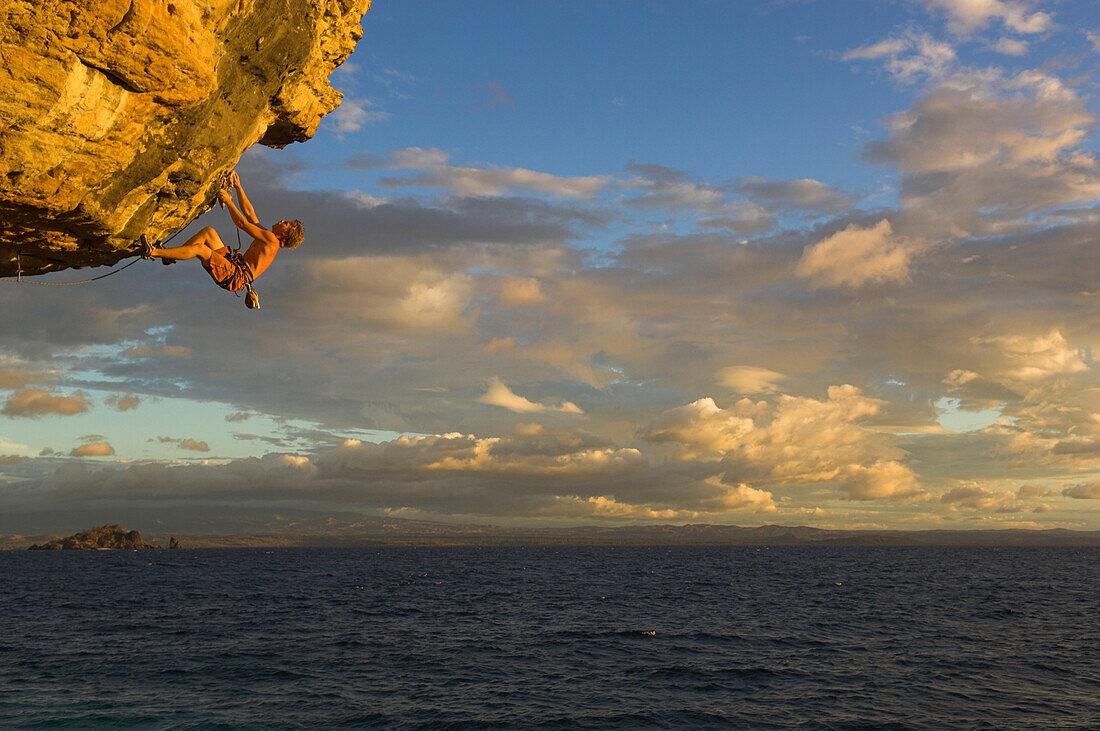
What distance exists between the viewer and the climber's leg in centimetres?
1127

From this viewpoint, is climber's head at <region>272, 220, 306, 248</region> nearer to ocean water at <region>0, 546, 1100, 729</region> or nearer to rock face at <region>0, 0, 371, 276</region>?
rock face at <region>0, 0, 371, 276</region>

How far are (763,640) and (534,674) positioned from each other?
16.6m

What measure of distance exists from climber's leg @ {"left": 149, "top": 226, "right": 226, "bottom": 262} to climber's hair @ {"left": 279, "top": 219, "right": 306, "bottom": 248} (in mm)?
1067

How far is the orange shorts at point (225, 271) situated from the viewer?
39.5 ft

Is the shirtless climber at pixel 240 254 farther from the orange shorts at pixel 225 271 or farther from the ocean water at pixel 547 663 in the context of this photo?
the ocean water at pixel 547 663

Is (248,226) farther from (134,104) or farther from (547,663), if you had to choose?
(547,663)

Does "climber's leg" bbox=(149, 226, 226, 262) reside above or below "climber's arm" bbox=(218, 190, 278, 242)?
below

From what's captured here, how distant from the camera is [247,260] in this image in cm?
1246

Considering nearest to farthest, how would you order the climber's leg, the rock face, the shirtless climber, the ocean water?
the rock face → the climber's leg → the shirtless climber → the ocean water

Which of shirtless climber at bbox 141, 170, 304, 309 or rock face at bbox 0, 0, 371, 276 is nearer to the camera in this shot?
rock face at bbox 0, 0, 371, 276

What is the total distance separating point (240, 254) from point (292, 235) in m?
0.97

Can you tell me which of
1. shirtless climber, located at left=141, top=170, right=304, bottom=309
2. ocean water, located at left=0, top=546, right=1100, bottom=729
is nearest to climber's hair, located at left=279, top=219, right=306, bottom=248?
shirtless climber, located at left=141, top=170, right=304, bottom=309

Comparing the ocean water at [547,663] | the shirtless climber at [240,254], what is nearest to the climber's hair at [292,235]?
the shirtless climber at [240,254]

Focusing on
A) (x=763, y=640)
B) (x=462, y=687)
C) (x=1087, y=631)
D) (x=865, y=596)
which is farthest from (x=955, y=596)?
(x=462, y=687)
